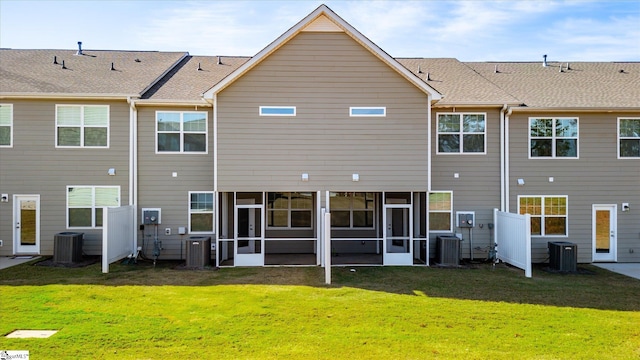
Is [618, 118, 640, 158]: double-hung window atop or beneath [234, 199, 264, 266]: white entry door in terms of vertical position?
atop

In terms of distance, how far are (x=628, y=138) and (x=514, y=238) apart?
536 centimetres

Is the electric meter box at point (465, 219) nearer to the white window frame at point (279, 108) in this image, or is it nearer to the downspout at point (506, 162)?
the downspout at point (506, 162)

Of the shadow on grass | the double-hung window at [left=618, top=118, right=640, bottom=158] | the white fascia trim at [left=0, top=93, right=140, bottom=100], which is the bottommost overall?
the shadow on grass

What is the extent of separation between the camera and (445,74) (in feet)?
48.6

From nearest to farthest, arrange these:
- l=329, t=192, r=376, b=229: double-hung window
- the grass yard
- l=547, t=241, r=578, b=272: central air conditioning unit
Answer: the grass yard < l=547, t=241, r=578, b=272: central air conditioning unit < l=329, t=192, r=376, b=229: double-hung window

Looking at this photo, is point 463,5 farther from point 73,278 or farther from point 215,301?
point 73,278

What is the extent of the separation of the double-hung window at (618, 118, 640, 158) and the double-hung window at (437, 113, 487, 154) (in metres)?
4.34

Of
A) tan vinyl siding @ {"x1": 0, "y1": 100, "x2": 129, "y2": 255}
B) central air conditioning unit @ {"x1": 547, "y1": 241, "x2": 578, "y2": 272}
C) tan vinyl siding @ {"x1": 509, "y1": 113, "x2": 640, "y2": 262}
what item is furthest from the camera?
tan vinyl siding @ {"x1": 509, "y1": 113, "x2": 640, "y2": 262}

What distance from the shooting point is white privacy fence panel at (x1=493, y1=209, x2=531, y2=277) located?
34.3 feet

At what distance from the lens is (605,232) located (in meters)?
12.6

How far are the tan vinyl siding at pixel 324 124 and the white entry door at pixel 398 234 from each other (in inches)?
57.5

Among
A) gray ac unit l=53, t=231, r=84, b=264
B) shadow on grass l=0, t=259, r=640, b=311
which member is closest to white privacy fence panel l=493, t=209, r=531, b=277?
shadow on grass l=0, t=259, r=640, b=311

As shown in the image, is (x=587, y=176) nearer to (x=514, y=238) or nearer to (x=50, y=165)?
(x=514, y=238)

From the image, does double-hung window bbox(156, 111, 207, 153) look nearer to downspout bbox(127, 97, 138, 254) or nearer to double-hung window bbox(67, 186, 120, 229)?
downspout bbox(127, 97, 138, 254)
